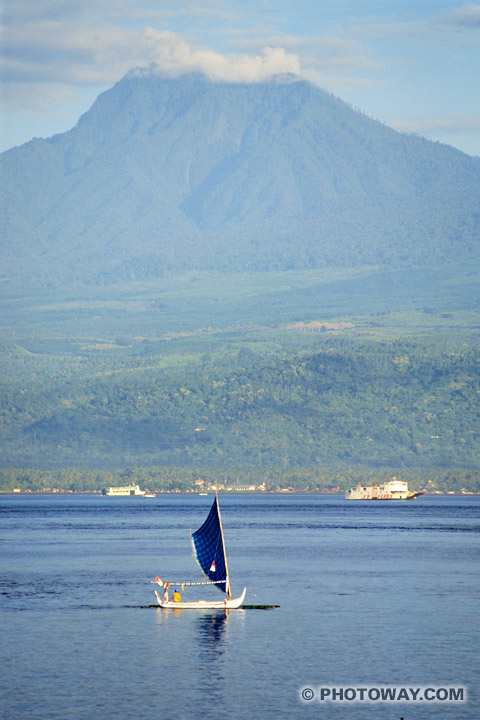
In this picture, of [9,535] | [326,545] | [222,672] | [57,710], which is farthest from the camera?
[9,535]

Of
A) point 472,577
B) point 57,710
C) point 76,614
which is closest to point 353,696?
point 57,710

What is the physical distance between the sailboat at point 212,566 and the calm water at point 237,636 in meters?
0.73

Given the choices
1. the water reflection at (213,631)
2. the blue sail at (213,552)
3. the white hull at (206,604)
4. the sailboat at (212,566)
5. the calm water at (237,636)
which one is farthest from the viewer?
the blue sail at (213,552)

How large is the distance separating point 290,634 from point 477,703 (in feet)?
60.4

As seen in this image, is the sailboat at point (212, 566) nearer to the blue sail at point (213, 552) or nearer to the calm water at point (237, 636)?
the blue sail at point (213, 552)

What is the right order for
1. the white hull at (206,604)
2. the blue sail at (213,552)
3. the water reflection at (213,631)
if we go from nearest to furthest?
the water reflection at (213,631)
the white hull at (206,604)
the blue sail at (213,552)

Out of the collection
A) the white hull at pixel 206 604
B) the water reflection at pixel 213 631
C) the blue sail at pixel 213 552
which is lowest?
the water reflection at pixel 213 631

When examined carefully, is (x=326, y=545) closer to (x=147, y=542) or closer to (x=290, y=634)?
(x=147, y=542)

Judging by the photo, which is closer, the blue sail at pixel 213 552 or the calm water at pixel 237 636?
the calm water at pixel 237 636

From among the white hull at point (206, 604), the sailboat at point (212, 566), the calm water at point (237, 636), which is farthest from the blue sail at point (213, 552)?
the calm water at point (237, 636)

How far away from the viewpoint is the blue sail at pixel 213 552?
Result: 82750 mm

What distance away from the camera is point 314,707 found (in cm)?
5522

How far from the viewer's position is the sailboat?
81625 millimetres

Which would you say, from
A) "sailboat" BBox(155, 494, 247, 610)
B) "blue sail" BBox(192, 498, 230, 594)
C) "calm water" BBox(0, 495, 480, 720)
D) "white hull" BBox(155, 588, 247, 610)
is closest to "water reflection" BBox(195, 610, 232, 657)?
"calm water" BBox(0, 495, 480, 720)
